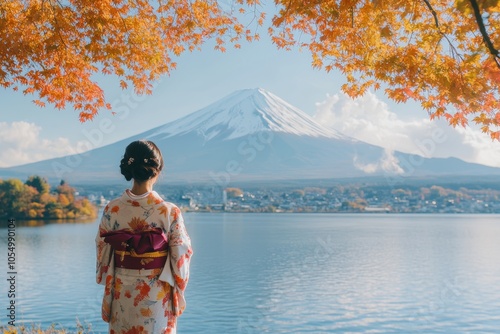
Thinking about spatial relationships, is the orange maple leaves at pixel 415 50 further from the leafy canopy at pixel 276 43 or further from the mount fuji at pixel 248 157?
the mount fuji at pixel 248 157

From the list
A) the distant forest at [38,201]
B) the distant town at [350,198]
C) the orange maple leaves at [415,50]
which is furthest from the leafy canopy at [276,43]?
the distant town at [350,198]

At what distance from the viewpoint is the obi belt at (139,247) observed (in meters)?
2.91

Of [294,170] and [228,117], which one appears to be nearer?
[294,170]

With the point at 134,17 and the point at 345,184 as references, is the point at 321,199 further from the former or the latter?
the point at 134,17

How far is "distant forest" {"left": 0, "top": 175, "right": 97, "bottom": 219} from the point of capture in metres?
45.0

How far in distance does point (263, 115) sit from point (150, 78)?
4757 inches

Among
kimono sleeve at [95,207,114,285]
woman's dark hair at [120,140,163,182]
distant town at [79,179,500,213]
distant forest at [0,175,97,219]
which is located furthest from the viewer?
distant town at [79,179,500,213]

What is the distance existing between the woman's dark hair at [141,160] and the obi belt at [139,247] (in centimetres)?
29

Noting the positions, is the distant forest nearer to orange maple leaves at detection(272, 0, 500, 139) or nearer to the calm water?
the calm water

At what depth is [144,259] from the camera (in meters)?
2.95

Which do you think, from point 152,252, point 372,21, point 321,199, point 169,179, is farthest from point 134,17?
point 169,179

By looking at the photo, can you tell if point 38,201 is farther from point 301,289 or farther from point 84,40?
point 84,40

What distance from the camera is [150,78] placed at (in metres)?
6.78

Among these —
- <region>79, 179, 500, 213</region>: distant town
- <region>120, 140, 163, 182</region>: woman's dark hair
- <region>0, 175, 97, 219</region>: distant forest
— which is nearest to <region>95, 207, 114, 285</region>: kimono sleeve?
<region>120, 140, 163, 182</region>: woman's dark hair
